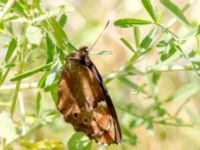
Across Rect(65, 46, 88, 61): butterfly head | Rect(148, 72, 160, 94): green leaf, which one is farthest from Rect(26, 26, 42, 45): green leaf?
Rect(148, 72, 160, 94): green leaf

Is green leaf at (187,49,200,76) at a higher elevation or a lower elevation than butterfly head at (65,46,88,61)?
lower

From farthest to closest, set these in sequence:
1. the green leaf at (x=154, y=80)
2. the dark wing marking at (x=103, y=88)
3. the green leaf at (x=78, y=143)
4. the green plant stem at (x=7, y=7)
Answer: the green leaf at (x=154, y=80) < the green leaf at (x=78, y=143) < the dark wing marking at (x=103, y=88) < the green plant stem at (x=7, y=7)

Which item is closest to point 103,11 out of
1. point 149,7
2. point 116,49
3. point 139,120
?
point 116,49

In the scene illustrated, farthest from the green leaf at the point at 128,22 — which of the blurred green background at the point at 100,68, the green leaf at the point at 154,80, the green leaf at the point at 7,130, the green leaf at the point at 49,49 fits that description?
the green leaf at the point at 154,80

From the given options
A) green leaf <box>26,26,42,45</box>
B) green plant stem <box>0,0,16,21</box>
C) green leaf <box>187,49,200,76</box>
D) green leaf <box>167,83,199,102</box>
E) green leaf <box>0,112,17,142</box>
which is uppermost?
green plant stem <box>0,0,16,21</box>

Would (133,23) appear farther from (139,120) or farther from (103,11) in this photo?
(103,11)

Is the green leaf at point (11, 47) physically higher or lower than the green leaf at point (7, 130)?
higher

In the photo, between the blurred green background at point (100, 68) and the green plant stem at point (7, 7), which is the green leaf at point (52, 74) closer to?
the blurred green background at point (100, 68)

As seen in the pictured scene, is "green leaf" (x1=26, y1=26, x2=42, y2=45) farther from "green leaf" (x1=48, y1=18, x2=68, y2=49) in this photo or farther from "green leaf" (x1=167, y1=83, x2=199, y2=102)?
"green leaf" (x1=167, y1=83, x2=199, y2=102)
